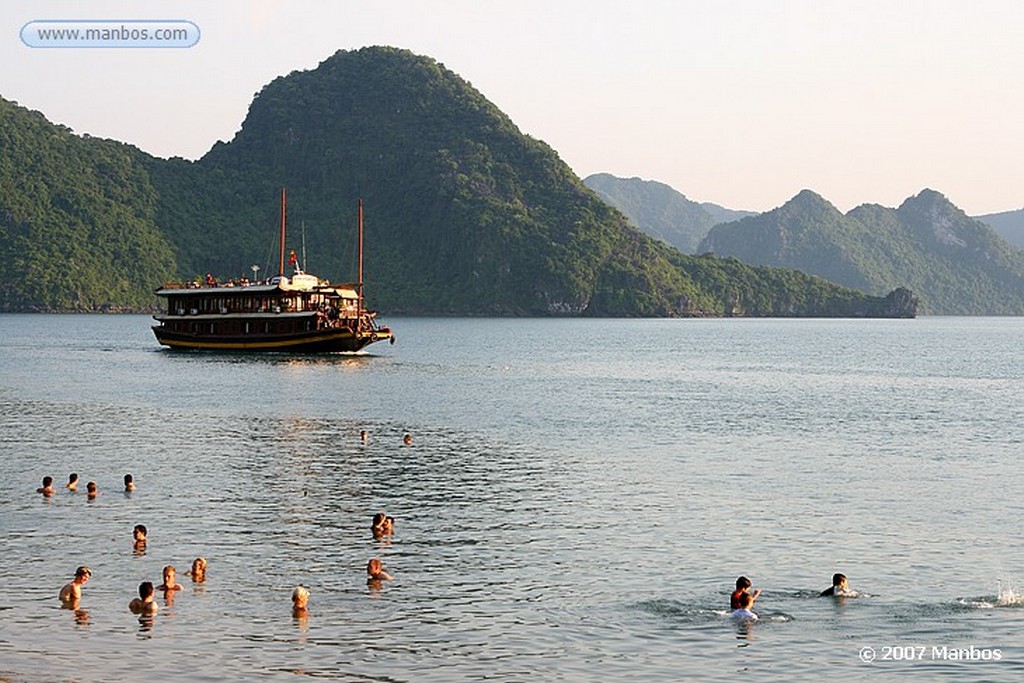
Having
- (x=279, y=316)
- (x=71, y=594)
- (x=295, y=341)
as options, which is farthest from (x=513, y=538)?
(x=279, y=316)

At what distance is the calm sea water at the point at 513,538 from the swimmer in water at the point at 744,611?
307 millimetres

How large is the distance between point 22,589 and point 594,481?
24.7 meters

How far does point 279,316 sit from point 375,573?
10173cm

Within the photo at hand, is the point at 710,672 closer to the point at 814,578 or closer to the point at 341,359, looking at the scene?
the point at 814,578

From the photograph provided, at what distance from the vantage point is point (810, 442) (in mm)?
63344

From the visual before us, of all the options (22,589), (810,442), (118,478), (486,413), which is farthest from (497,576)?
(486,413)

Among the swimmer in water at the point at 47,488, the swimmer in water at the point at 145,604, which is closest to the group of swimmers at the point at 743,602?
the swimmer in water at the point at 145,604

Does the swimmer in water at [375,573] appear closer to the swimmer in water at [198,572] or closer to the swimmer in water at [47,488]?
the swimmer in water at [198,572]

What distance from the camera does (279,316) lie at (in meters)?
130

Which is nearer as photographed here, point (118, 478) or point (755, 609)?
point (755, 609)

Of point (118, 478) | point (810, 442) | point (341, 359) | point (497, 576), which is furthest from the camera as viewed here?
point (341, 359)

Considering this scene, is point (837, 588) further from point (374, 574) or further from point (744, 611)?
point (374, 574)

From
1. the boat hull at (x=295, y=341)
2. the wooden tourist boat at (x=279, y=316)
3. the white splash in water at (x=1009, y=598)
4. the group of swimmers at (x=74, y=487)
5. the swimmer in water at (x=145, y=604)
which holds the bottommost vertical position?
the white splash in water at (x=1009, y=598)

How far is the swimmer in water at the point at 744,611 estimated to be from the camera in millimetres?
27422
